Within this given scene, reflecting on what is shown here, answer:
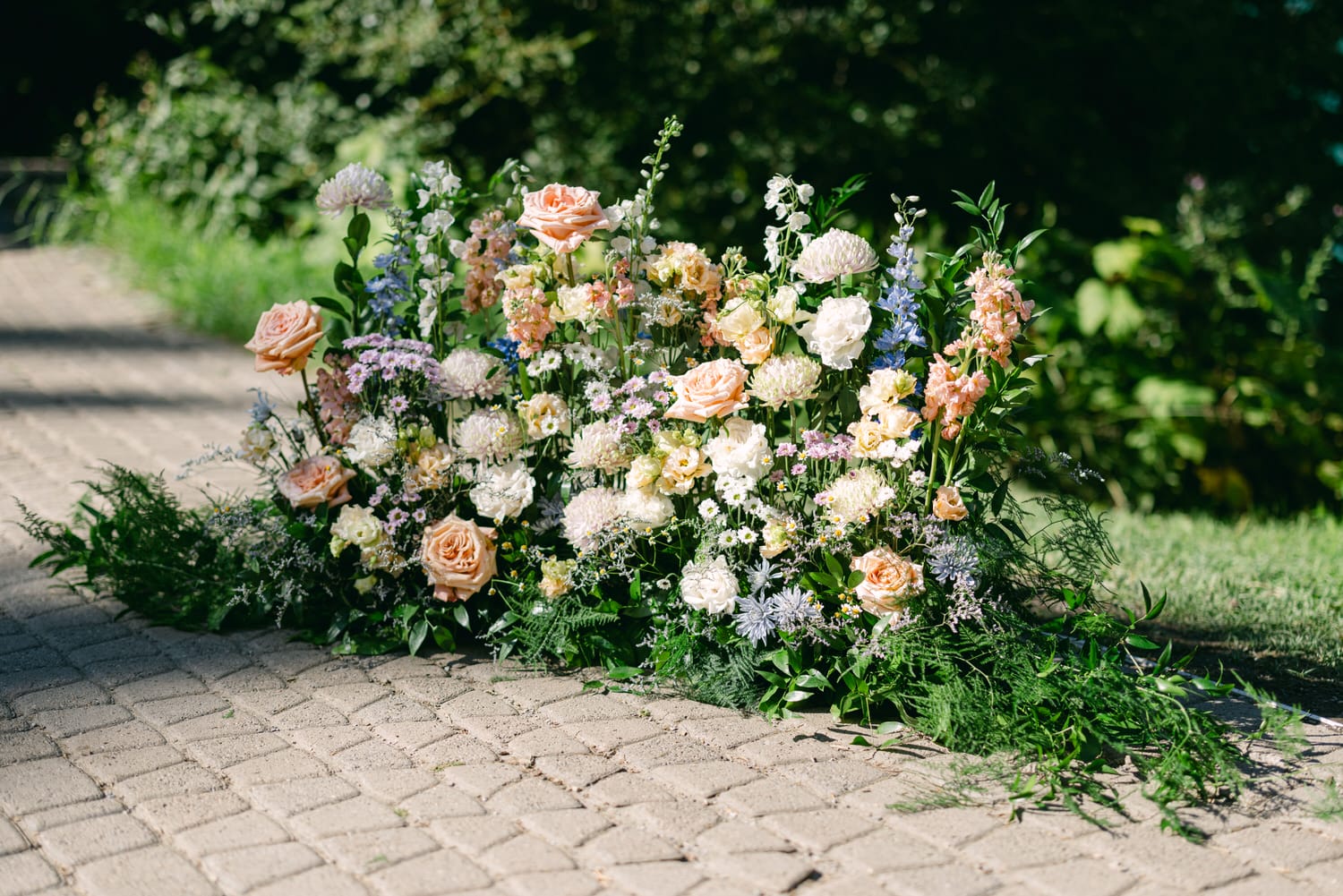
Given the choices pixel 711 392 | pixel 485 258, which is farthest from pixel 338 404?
pixel 711 392

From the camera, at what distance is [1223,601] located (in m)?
4.03

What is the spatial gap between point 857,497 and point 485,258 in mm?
1235

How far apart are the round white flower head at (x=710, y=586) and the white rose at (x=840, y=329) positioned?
55cm

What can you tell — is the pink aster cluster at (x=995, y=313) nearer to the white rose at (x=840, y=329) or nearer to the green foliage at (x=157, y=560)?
the white rose at (x=840, y=329)

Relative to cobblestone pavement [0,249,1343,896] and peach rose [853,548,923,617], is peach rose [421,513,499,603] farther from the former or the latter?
peach rose [853,548,923,617]

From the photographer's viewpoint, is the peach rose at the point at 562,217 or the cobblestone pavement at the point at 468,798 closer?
the cobblestone pavement at the point at 468,798

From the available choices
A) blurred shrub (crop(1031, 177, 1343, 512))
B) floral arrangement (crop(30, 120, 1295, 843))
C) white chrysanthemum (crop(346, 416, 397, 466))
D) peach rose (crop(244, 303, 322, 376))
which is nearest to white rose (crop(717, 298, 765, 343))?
floral arrangement (crop(30, 120, 1295, 843))

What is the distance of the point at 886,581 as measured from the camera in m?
2.90

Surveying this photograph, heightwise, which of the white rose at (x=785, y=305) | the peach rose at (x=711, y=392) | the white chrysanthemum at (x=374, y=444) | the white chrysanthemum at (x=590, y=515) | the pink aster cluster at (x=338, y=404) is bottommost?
the white chrysanthemum at (x=590, y=515)

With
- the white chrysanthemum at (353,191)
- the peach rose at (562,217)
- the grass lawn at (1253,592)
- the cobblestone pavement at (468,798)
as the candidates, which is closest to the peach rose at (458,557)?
the cobblestone pavement at (468,798)

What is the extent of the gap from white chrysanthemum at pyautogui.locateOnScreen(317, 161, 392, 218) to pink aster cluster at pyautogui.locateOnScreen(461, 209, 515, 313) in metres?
0.27

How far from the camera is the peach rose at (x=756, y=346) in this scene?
3035 mm

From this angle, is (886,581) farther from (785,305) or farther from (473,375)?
(473,375)

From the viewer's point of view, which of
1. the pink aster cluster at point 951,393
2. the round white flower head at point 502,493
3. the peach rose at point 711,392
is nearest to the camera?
the pink aster cluster at point 951,393
